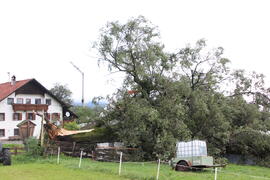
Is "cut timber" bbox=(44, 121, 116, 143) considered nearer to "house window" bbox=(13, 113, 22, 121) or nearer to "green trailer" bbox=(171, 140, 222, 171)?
"green trailer" bbox=(171, 140, 222, 171)

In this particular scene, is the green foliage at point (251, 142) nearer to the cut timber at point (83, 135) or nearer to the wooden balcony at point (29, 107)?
the cut timber at point (83, 135)

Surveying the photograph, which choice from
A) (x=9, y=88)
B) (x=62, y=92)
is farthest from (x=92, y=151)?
(x=62, y=92)

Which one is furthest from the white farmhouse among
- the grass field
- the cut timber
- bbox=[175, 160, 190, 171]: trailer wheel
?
bbox=[175, 160, 190, 171]: trailer wheel

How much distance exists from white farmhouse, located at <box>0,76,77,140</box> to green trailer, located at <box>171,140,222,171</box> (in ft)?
81.4

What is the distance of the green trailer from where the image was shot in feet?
57.4

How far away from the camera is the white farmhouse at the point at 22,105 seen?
41969 millimetres

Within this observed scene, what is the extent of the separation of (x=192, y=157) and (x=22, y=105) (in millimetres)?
29701

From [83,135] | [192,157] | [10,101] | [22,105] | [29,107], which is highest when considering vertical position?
[10,101]

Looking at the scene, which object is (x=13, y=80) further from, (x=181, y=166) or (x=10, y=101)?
(x=181, y=166)

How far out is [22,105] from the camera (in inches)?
1671

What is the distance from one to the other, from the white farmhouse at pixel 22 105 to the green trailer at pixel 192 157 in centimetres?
2482

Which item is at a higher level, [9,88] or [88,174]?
[9,88]

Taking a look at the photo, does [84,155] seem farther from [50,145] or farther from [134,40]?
[134,40]

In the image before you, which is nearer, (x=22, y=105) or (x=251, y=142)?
(x=251, y=142)
